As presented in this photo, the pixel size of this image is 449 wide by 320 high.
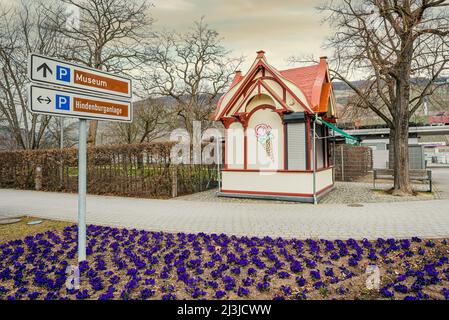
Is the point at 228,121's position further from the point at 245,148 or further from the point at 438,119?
the point at 438,119

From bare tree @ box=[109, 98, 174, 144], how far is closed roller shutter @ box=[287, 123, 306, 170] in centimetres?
2261

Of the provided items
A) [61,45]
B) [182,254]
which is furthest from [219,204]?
[61,45]

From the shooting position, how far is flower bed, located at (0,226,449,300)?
3932mm

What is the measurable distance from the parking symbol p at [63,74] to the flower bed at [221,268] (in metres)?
2.78

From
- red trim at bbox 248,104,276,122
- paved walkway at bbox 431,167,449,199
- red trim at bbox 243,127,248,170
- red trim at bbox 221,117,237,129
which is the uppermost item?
red trim at bbox 248,104,276,122

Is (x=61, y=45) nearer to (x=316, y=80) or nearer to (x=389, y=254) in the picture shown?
(x=316, y=80)

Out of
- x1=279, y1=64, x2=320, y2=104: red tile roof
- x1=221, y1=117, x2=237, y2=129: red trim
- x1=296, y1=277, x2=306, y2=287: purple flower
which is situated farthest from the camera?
x1=221, y1=117, x2=237, y2=129: red trim

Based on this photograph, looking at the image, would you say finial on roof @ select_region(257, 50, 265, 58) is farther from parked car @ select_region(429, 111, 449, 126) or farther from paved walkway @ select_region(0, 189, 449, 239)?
parked car @ select_region(429, 111, 449, 126)

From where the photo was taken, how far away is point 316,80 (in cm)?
1192

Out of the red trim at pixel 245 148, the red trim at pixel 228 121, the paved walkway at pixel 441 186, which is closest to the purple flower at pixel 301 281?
the red trim at pixel 245 148

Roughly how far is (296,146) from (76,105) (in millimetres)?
8645

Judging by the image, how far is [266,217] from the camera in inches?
335

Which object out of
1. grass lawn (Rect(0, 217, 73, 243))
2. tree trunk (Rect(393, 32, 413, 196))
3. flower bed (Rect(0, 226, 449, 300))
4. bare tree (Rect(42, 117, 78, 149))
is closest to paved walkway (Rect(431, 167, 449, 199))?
tree trunk (Rect(393, 32, 413, 196))
